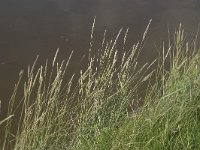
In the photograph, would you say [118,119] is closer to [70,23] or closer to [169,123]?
[169,123]

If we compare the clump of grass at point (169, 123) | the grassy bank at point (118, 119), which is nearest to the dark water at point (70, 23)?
the grassy bank at point (118, 119)

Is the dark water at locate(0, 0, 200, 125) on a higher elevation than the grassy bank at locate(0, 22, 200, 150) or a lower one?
lower

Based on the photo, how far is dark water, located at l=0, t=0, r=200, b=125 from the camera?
603cm

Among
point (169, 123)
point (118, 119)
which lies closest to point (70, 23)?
point (118, 119)

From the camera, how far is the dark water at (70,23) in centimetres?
603

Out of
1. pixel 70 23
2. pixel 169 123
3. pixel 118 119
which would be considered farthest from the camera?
pixel 70 23

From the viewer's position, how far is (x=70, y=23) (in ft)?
23.0

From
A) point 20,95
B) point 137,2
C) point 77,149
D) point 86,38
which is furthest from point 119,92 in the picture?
point 137,2

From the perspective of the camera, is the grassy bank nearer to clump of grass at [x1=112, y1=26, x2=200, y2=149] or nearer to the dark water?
clump of grass at [x1=112, y1=26, x2=200, y2=149]

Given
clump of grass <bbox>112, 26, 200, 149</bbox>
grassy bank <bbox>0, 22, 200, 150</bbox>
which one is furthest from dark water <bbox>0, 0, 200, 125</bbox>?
clump of grass <bbox>112, 26, 200, 149</bbox>

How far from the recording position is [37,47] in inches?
246

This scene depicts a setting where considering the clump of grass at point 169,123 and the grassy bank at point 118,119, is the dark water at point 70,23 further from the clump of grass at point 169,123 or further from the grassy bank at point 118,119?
the clump of grass at point 169,123

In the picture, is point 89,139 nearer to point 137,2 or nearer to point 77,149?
point 77,149

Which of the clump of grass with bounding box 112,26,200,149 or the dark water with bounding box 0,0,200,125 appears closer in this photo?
the clump of grass with bounding box 112,26,200,149
